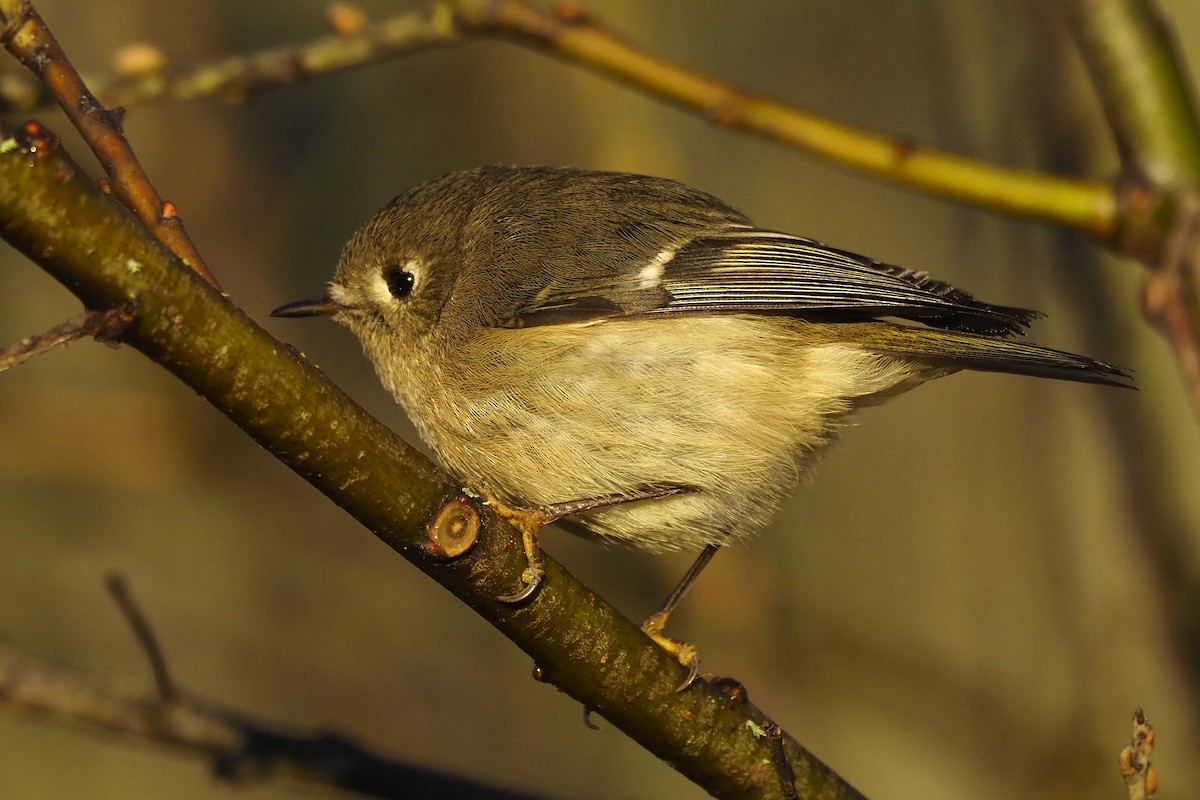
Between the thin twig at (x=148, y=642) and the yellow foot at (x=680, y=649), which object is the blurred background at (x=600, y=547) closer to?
the thin twig at (x=148, y=642)

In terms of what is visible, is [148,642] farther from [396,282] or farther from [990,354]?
[990,354]

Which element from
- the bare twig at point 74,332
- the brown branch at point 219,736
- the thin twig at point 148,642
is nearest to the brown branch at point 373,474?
the bare twig at point 74,332

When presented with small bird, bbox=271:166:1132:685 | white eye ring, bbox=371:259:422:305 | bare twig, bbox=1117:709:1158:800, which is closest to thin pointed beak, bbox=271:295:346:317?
white eye ring, bbox=371:259:422:305

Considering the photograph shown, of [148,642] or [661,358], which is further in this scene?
[661,358]

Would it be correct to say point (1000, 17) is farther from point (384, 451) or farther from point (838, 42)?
point (384, 451)

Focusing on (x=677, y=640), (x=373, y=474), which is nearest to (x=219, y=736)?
(x=677, y=640)
